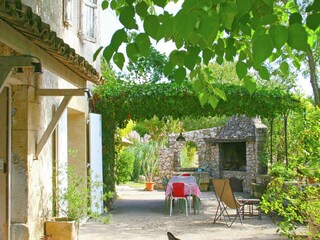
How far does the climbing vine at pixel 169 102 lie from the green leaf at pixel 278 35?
824 cm

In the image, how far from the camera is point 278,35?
5.17 ft

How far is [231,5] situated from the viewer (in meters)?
1.67

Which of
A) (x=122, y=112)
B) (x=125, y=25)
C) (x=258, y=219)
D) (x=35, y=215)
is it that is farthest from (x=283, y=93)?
(x=125, y=25)

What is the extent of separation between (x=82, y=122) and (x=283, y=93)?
437 centimetres

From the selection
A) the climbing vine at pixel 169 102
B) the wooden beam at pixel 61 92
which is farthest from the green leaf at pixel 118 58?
the climbing vine at pixel 169 102

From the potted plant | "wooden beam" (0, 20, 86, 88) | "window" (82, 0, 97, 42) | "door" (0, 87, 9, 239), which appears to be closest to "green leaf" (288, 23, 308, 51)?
"wooden beam" (0, 20, 86, 88)

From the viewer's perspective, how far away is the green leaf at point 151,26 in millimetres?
2045

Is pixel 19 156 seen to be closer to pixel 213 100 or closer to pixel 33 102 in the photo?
pixel 33 102

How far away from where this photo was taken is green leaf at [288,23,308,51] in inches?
62.9

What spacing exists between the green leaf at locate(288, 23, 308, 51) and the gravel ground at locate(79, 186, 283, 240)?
611cm

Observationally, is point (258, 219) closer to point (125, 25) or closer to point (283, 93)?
point (283, 93)

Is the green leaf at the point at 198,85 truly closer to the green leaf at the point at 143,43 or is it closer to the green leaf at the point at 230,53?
the green leaf at the point at 230,53

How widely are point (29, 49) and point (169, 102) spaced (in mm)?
6623

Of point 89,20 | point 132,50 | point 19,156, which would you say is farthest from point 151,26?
point 89,20
